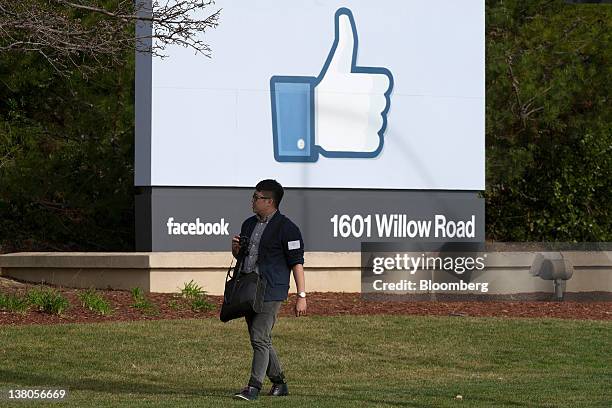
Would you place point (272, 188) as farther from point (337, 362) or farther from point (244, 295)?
point (337, 362)

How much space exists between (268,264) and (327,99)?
9493mm

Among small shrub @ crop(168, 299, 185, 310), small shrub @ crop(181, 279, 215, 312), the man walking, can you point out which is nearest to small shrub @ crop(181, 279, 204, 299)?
small shrub @ crop(181, 279, 215, 312)

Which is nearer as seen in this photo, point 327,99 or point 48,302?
point 48,302

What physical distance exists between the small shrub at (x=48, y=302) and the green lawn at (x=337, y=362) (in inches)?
34.9

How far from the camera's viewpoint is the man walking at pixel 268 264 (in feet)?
35.7

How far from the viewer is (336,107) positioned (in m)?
20.2

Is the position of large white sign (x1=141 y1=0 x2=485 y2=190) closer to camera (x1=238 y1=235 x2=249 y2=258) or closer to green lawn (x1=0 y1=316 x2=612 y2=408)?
green lawn (x1=0 y1=316 x2=612 y2=408)

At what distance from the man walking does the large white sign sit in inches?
331

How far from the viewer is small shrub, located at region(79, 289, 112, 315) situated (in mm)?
17047

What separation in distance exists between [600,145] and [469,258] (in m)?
5.73

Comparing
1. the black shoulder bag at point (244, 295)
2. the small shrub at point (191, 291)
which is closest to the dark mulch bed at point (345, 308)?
the small shrub at point (191, 291)

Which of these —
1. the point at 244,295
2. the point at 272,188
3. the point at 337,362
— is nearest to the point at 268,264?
the point at 244,295
